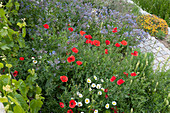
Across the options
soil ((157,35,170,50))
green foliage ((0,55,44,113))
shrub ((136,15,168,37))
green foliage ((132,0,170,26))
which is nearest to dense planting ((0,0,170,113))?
green foliage ((0,55,44,113))

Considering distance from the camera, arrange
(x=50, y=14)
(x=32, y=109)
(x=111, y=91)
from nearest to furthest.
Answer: (x=32, y=109), (x=111, y=91), (x=50, y=14)

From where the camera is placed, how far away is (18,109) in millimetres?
1003

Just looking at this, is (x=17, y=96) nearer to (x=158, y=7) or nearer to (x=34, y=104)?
(x=34, y=104)

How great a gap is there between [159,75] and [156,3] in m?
5.07

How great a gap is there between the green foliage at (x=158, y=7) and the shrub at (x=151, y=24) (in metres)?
0.95

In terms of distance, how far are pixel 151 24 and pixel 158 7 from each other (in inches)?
74.1

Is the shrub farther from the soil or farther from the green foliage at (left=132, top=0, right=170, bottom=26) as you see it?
the green foliage at (left=132, top=0, right=170, bottom=26)

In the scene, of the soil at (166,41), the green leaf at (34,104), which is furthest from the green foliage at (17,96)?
the soil at (166,41)

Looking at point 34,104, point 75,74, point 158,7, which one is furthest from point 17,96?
point 158,7

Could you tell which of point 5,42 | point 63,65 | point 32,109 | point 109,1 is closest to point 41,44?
point 63,65

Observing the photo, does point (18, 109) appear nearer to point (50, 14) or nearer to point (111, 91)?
point (111, 91)

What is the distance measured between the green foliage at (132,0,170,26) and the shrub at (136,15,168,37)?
953 millimetres

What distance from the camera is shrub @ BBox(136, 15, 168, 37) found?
5273 millimetres

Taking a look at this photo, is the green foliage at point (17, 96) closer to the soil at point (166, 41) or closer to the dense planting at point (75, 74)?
the dense planting at point (75, 74)
